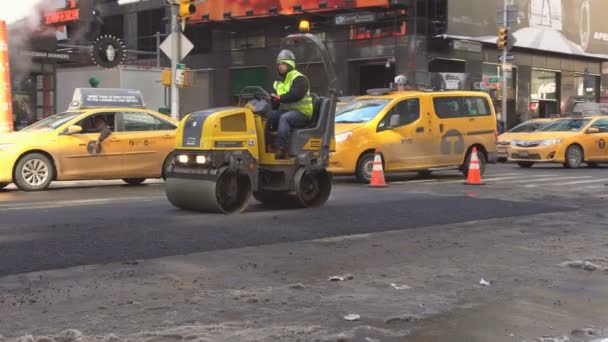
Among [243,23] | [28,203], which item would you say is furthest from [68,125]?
[243,23]

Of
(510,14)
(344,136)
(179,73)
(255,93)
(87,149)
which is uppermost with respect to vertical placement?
(510,14)

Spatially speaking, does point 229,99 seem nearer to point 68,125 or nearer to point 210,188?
point 68,125

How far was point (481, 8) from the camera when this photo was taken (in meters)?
32.5

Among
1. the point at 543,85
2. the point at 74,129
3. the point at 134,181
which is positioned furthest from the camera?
the point at 543,85

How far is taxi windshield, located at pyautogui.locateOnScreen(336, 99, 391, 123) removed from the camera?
1447 centimetres

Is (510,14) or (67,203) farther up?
(510,14)

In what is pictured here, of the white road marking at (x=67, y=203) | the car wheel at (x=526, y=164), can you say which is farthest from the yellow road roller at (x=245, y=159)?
the car wheel at (x=526, y=164)

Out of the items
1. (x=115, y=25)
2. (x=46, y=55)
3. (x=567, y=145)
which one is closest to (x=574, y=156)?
(x=567, y=145)

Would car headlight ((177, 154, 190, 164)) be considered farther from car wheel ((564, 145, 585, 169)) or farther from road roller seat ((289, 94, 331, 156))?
car wheel ((564, 145, 585, 169))

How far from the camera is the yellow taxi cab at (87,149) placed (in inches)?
468

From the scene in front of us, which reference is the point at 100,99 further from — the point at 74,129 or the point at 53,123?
the point at 74,129

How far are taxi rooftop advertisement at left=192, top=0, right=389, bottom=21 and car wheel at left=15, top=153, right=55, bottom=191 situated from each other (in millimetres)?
20064

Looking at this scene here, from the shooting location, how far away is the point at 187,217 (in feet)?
28.1

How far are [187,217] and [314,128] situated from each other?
7.24 feet
